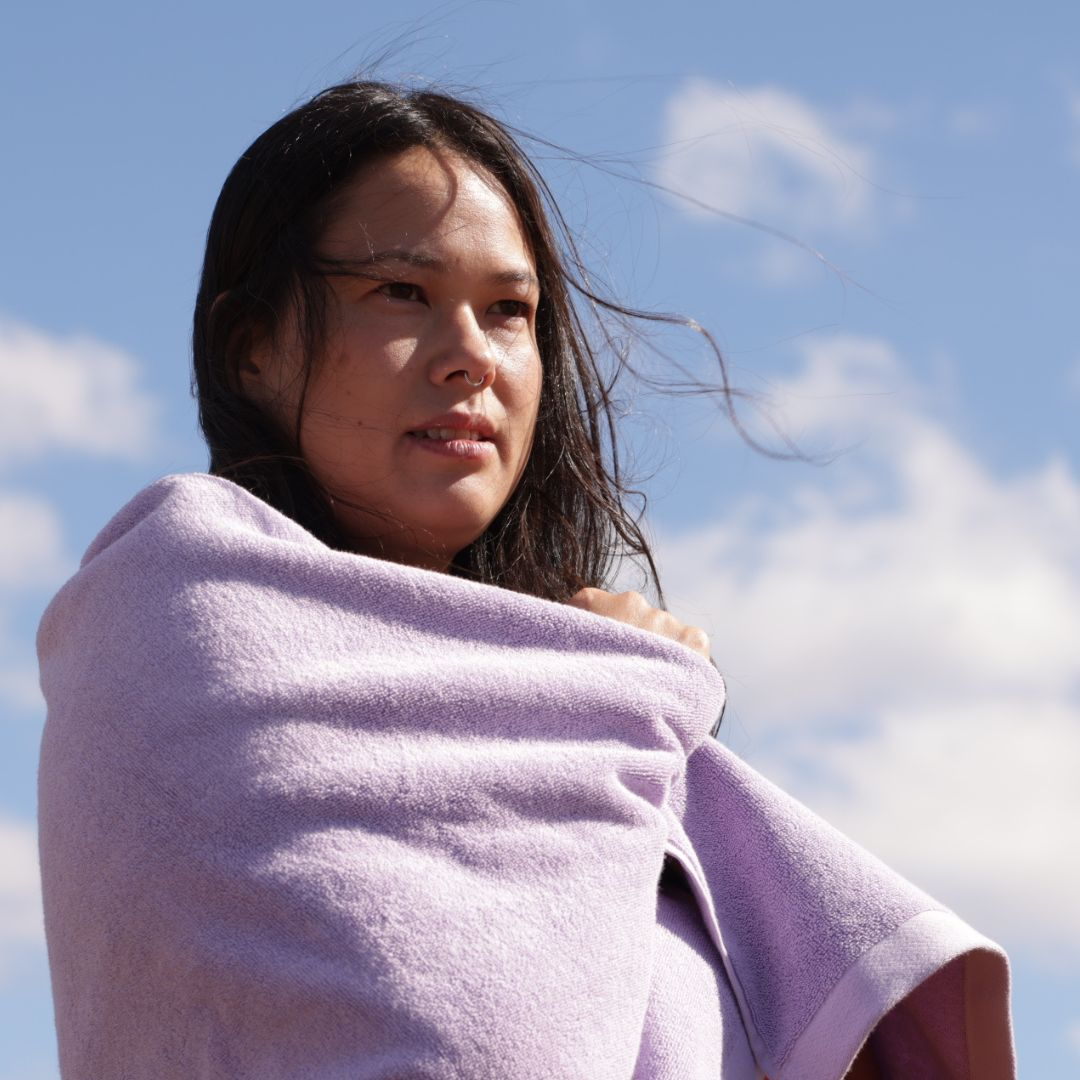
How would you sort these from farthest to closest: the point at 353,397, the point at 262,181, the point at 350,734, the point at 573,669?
the point at 262,181 → the point at 353,397 → the point at 573,669 → the point at 350,734

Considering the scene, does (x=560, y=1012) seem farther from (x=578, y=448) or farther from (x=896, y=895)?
(x=578, y=448)

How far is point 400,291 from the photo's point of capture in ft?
7.81

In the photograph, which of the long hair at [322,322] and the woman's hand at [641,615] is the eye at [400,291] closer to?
the long hair at [322,322]

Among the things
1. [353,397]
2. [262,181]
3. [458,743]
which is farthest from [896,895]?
[262,181]

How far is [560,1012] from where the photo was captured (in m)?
1.73

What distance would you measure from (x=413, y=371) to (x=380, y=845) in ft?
2.59

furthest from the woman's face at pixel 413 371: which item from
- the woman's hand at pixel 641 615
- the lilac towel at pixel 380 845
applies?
the lilac towel at pixel 380 845

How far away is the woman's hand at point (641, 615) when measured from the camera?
7.64ft

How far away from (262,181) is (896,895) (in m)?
1.33

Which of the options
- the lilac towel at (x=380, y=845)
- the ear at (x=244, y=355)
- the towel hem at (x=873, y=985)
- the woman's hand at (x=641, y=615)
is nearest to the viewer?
the lilac towel at (x=380, y=845)

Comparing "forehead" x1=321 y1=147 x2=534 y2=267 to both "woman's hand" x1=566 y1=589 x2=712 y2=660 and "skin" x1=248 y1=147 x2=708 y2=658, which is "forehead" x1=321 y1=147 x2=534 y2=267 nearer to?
"skin" x1=248 y1=147 x2=708 y2=658

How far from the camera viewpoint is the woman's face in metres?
2.33

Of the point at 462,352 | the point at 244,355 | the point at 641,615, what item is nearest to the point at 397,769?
the point at 641,615

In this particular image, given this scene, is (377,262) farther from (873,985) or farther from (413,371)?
(873,985)
